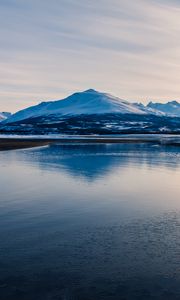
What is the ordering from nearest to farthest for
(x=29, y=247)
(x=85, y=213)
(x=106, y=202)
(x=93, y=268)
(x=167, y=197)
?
(x=93, y=268) < (x=29, y=247) < (x=85, y=213) < (x=106, y=202) < (x=167, y=197)

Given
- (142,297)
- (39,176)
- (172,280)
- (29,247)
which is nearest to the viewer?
(142,297)

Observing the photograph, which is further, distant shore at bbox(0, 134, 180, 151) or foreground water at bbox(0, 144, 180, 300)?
distant shore at bbox(0, 134, 180, 151)

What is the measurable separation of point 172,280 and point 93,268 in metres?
2.63

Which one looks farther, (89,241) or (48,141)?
(48,141)

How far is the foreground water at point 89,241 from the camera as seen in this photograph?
38.6 ft

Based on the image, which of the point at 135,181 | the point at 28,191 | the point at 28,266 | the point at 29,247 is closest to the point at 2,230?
the point at 29,247

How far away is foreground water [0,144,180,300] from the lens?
38.6 ft

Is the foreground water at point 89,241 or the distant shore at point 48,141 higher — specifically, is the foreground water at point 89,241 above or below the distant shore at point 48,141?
below

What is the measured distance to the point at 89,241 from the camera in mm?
16047

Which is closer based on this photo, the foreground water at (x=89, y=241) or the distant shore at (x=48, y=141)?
the foreground water at (x=89, y=241)

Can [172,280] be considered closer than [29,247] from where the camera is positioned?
Yes

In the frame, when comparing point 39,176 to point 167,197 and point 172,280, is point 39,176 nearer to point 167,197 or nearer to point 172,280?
point 167,197

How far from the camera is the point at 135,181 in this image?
3366 cm

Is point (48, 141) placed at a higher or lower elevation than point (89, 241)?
higher
